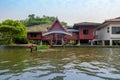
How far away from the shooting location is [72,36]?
3528 cm

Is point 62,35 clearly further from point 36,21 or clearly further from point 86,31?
point 36,21

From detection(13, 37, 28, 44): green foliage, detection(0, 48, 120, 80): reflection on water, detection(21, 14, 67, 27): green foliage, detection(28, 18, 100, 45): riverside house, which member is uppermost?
detection(21, 14, 67, 27): green foliage

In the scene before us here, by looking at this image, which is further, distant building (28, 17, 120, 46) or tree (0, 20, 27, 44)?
distant building (28, 17, 120, 46)

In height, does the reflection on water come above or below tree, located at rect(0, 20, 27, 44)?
below

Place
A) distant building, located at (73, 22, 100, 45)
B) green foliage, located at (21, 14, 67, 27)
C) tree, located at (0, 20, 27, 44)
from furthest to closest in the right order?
green foliage, located at (21, 14, 67, 27)
distant building, located at (73, 22, 100, 45)
tree, located at (0, 20, 27, 44)

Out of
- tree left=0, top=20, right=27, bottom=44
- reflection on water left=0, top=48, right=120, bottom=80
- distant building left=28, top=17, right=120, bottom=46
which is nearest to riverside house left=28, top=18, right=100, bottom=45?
distant building left=28, top=17, right=120, bottom=46

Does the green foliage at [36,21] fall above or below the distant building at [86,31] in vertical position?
above

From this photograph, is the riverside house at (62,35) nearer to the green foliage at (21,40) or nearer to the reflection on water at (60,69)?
the green foliage at (21,40)

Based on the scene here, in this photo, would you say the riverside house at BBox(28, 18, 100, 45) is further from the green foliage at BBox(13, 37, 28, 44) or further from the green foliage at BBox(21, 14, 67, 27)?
the green foliage at BBox(21, 14, 67, 27)

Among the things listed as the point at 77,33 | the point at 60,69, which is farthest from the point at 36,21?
the point at 60,69

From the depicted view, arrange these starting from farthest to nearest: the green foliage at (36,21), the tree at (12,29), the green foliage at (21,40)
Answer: the green foliage at (36,21)
the green foliage at (21,40)
the tree at (12,29)

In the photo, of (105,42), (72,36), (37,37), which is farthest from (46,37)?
(105,42)

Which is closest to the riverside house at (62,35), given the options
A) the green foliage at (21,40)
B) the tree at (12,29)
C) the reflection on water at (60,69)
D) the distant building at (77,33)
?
the distant building at (77,33)

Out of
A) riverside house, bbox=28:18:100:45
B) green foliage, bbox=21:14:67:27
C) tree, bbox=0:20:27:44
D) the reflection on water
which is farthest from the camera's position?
green foliage, bbox=21:14:67:27
